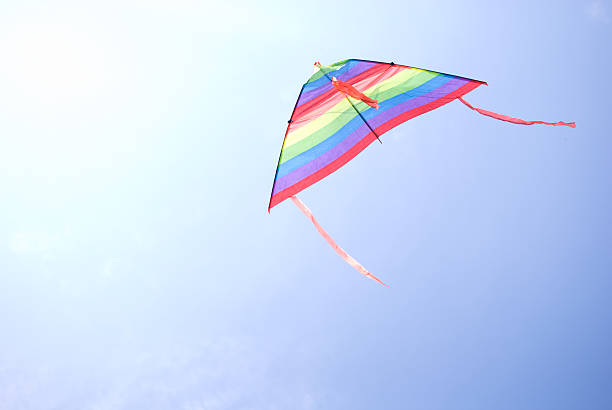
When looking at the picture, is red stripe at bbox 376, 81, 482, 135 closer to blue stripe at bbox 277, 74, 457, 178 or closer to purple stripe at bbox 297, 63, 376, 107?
blue stripe at bbox 277, 74, 457, 178

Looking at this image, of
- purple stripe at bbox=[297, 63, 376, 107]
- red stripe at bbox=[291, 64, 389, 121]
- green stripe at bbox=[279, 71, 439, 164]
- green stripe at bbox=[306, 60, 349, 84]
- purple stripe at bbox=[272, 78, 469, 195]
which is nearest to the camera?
green stripe at bbox=[306, 60, 349, 84]

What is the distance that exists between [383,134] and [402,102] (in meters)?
0.61

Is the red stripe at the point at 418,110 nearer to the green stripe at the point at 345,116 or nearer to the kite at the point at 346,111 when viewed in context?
the kite at the point at 346,111

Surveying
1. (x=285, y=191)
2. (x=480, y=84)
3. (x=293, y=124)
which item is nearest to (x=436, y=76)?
(x=480, y=84)

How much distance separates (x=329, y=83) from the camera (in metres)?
5.88

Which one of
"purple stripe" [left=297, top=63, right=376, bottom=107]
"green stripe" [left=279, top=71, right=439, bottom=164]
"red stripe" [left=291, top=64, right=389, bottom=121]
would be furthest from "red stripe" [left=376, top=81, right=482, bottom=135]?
"purple stripe" [left=297, top=63, right=376, bottom=107]

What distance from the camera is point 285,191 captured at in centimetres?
640

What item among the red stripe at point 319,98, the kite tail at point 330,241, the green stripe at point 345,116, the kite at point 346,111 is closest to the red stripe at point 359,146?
the kite at point 346,111

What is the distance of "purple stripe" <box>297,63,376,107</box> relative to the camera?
19.3 feet

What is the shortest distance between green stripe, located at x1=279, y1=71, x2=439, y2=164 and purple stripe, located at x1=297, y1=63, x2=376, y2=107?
41cm

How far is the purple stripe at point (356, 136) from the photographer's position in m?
6.37

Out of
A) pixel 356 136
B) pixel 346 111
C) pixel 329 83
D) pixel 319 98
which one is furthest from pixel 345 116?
pixel 329 83

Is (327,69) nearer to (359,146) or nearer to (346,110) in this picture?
(346,110)

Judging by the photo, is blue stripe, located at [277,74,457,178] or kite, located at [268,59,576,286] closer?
kite, located at [268,59,576,286]
